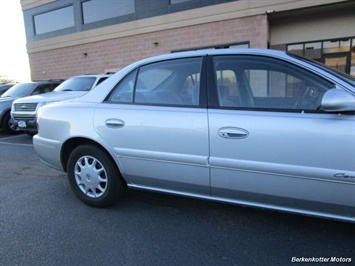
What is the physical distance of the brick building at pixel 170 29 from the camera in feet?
35.8

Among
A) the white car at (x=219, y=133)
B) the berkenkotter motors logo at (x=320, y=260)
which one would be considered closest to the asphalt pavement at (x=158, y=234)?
the berkenkotter motors logo at (x=320, y=260)

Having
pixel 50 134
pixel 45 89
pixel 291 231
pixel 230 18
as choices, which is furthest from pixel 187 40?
pixel 291 231

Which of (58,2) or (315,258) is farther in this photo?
(58,2)

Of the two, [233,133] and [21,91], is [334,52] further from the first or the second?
[21,91]

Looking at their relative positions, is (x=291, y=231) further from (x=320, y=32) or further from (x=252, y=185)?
(x=320, y=32)

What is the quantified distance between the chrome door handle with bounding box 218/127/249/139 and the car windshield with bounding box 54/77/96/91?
19.4 ft

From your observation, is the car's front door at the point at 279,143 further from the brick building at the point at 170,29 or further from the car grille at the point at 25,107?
the brick building at the point at 170,29

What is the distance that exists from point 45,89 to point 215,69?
7983mm

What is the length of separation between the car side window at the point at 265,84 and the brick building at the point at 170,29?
30.1 feet

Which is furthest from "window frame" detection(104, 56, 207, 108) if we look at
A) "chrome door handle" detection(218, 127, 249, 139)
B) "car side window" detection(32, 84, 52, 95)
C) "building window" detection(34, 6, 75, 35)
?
"building window" detection(34, 6, 75, 35)

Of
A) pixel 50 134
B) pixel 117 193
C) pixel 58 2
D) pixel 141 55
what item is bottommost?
pixel 117 193

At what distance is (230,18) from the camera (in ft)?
37.6

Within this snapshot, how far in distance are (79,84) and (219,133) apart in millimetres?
6280

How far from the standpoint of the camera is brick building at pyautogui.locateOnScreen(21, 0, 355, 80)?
1091 centimetres
